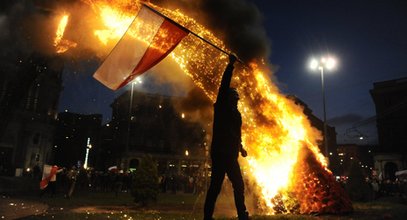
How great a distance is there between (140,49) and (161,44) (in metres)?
0.59

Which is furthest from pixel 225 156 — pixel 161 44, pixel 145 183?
pixel 145 183

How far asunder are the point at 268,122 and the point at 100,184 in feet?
77.5

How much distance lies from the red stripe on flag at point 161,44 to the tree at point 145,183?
7006 mm

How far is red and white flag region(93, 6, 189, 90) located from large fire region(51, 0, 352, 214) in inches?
119

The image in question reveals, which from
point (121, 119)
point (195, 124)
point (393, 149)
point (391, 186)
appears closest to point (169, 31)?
point (391, 186)

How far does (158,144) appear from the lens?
66.1 m

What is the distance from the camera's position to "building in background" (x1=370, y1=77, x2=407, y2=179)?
54.6 meters

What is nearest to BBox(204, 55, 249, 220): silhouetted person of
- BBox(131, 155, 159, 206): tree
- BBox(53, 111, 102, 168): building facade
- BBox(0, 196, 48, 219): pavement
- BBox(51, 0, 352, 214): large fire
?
BBox(51, 0, 352, 214): large fire

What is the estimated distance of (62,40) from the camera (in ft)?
41.7

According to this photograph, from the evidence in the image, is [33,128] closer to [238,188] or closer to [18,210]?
[18,210]

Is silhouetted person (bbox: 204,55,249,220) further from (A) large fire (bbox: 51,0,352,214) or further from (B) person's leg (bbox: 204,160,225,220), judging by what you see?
(A) large fire (bbox: 51,0,352,214)

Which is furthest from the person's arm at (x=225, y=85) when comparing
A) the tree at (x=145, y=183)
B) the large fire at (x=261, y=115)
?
the tree at (x=145, y=183)

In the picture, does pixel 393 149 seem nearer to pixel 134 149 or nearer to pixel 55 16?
pixel 134 149

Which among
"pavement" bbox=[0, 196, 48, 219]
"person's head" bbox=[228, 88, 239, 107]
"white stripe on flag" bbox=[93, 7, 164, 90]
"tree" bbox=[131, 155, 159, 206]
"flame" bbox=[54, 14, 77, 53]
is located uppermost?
"flame" bbox=[54, 14, 77, 53]
